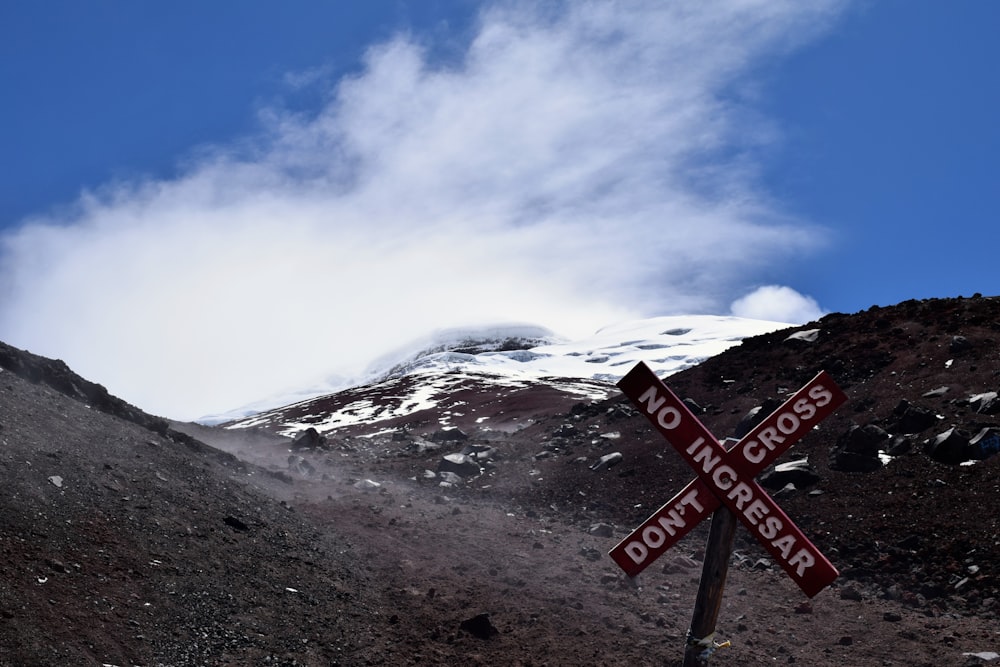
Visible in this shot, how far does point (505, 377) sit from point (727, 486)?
90.3 metres

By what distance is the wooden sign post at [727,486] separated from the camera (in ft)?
19.8

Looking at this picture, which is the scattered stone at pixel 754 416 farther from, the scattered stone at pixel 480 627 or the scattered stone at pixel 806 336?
the scattered stone at pixel 480 627

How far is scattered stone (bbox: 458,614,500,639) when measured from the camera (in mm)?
12383

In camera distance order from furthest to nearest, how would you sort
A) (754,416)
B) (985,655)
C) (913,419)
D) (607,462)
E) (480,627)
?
1. (607,462)
2. (754,416)
3. (913,419)
4. (480,627)
5. (985,655)

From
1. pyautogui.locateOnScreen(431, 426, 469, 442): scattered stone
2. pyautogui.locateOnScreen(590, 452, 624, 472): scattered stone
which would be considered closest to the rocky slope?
pyautogui.locateOnScreen(590, 452, 624, 472): scattered stone

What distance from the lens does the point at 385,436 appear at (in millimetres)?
41562

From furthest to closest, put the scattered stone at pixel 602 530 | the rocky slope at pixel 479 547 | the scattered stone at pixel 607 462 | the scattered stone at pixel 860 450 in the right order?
1. the scattered stone at pixel 607 462
2. the scattered stone at pixel 860 450
3. the scattered stone at pixel 602 530
4. the rocky slope at pixel 479 547

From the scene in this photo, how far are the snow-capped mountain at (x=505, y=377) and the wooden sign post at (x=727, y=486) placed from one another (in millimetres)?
36516

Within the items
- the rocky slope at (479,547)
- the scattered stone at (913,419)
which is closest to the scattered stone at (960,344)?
the rocky slope at (479,547)

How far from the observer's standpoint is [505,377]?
96438 mm

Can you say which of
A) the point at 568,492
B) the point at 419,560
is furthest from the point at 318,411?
the point at 419,560

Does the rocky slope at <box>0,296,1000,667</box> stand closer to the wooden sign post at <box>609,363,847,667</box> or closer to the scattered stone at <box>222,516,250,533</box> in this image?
the scattered stone at <box>222,516,250,533</box>

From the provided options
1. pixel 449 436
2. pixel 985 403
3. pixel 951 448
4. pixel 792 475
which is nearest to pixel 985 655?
pixel 951 448

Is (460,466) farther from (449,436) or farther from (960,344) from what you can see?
(960,344)
